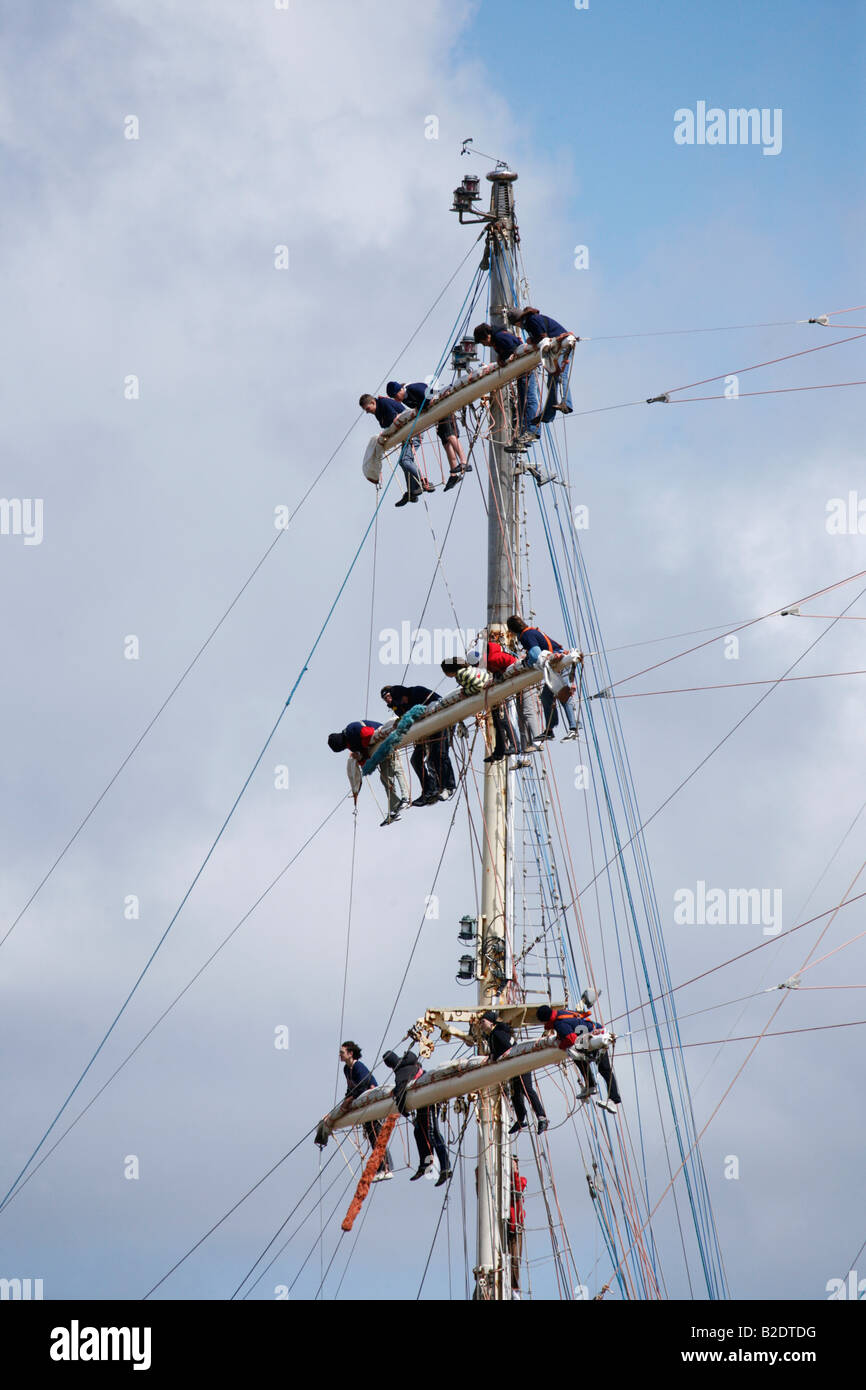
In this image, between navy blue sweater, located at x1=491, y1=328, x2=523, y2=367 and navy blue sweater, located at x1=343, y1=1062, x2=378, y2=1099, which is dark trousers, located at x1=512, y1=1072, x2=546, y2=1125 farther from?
navy blue sweater, located at x1=491, y1=328, x2=523, y2=367

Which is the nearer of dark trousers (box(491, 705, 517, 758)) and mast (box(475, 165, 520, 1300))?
mast (box(475, 165, 520, 1300))

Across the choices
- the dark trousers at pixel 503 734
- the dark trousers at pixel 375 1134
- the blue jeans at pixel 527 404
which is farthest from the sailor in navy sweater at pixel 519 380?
the dark trousers at pixel 375 1134

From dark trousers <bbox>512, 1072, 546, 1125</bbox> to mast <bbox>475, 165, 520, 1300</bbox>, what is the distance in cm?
28

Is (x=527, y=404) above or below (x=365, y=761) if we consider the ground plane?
above

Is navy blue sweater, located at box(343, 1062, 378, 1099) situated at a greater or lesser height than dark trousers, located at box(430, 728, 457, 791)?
lesser

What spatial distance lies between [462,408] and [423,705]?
431cm

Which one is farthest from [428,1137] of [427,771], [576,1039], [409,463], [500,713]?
[409,463]

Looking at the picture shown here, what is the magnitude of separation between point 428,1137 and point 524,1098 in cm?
132

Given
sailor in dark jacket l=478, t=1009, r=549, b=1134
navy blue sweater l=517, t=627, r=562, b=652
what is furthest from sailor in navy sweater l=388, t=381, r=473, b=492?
sailor in dark jacket l=478, t=1009, r=549, b=1134

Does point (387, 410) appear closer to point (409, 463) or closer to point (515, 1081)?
point (409, 463)

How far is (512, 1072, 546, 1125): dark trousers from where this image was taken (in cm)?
3559

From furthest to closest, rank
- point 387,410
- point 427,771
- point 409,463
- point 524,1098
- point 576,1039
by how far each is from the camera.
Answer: point 387,410 < point 409,463 < point 427,771 < point 524,1098 < point 576,1039

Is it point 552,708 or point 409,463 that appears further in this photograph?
point 409,463

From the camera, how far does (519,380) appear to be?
38219 mm
